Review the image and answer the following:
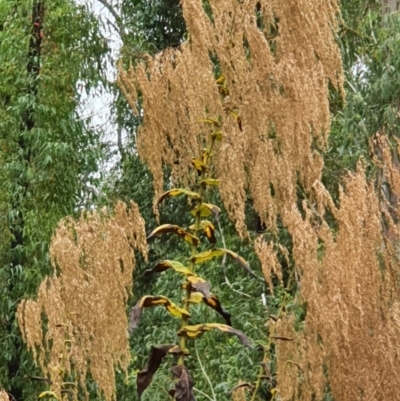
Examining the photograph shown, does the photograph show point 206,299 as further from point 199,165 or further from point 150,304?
point 199,165

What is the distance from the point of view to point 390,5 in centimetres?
552

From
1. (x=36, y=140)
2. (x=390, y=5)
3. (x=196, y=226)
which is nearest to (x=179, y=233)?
(x=196, y=226)

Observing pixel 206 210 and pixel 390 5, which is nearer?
pixel 206 210

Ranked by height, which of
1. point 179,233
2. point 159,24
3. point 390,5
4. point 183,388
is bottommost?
point 183,388

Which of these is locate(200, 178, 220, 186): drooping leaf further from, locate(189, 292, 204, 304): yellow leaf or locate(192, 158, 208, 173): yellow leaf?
locate(189, 292, 204, 304): yellow leaf

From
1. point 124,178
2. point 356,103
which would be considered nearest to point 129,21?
point 124,178

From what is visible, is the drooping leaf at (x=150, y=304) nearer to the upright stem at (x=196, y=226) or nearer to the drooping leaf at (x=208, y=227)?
the upright stem at (x=196, y=226)

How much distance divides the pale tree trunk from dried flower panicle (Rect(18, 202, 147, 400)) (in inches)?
151

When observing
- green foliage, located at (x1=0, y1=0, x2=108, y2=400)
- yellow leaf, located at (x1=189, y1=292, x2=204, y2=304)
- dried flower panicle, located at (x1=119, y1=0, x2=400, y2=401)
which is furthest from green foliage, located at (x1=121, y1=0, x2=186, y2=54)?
yellow leaf, located at (x1=189, y1=292, x2=204, y2=304)

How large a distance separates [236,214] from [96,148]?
13.5ft

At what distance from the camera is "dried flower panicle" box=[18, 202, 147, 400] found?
5.85 ft

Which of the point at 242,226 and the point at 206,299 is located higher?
the point at 242,226

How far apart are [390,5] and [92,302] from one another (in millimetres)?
4135

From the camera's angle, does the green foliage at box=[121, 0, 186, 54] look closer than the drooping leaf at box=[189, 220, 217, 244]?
No
